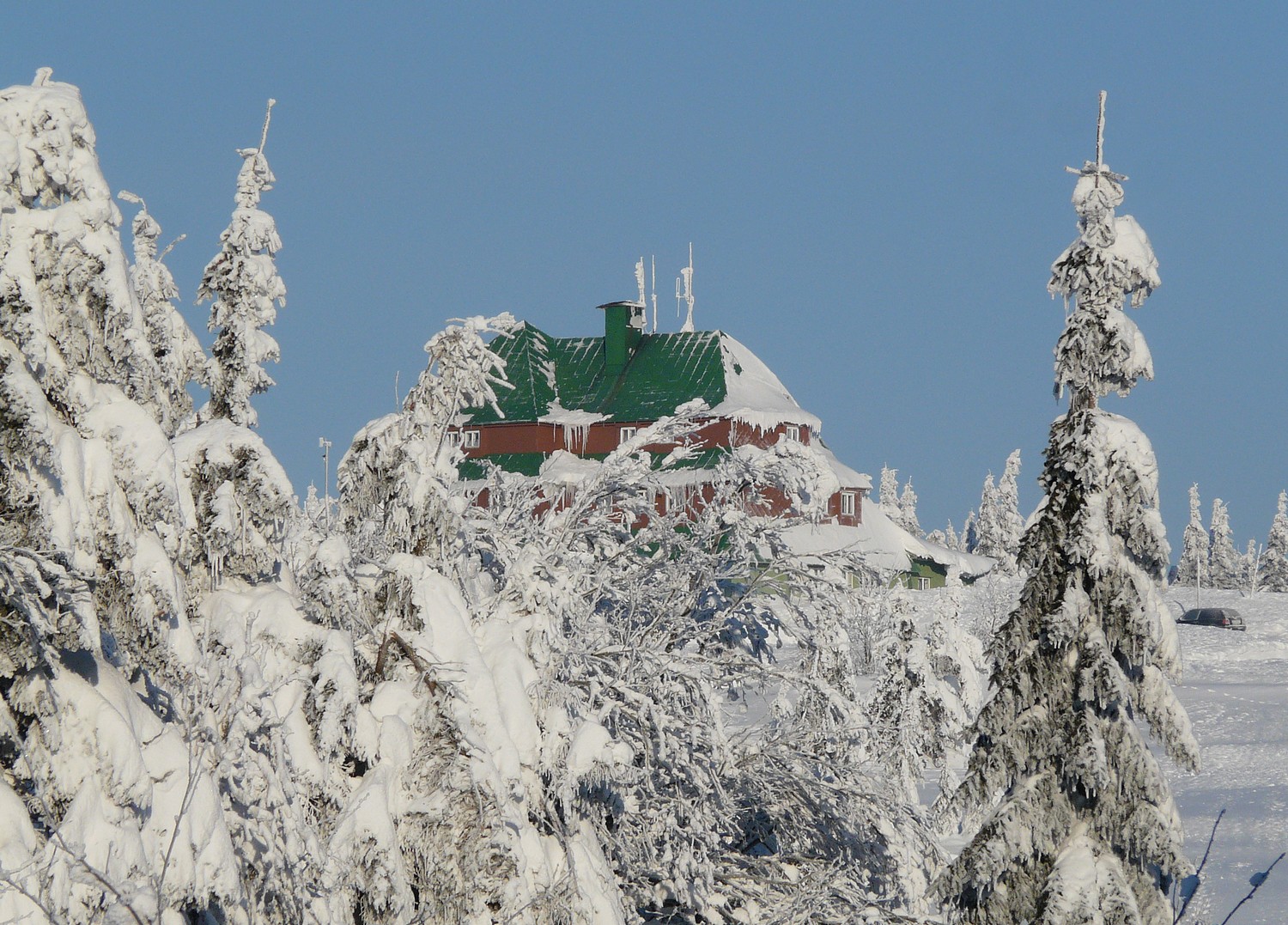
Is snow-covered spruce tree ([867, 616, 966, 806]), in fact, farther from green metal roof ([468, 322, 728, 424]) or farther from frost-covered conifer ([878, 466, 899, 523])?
frost-covered conifer ([878, 466, 899, 523])

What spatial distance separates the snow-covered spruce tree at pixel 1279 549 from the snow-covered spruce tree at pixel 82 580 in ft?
374

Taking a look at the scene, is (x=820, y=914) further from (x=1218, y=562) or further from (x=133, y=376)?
(x=1218, y=562)

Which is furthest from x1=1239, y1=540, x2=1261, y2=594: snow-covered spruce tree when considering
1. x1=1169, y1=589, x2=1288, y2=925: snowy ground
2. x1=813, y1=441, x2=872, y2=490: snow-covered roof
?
x1=813, y1=441, x2=872, y2=490: snow-covered roof

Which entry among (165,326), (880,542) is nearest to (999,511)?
(880,542)

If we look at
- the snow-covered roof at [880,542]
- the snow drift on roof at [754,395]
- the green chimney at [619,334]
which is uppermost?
the green chimney at [619,334]

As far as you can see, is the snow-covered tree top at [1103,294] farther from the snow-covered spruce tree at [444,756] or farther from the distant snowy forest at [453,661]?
the snow-covered spruce tree at [444,756]

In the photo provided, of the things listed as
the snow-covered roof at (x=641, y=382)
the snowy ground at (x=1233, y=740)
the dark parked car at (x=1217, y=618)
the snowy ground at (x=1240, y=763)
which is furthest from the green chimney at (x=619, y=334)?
the dark parked car at (x=1217, y=618)

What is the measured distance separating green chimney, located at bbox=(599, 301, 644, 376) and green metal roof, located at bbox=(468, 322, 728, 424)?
255mm

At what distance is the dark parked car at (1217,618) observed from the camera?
7088 centimetres

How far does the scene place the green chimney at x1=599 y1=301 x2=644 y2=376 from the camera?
2404 inches

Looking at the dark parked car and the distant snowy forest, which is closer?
the distant snowy forest

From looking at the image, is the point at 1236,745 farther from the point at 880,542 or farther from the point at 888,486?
the point at 888,486

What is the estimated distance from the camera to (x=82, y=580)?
7984mm

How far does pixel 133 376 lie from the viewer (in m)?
8.97
